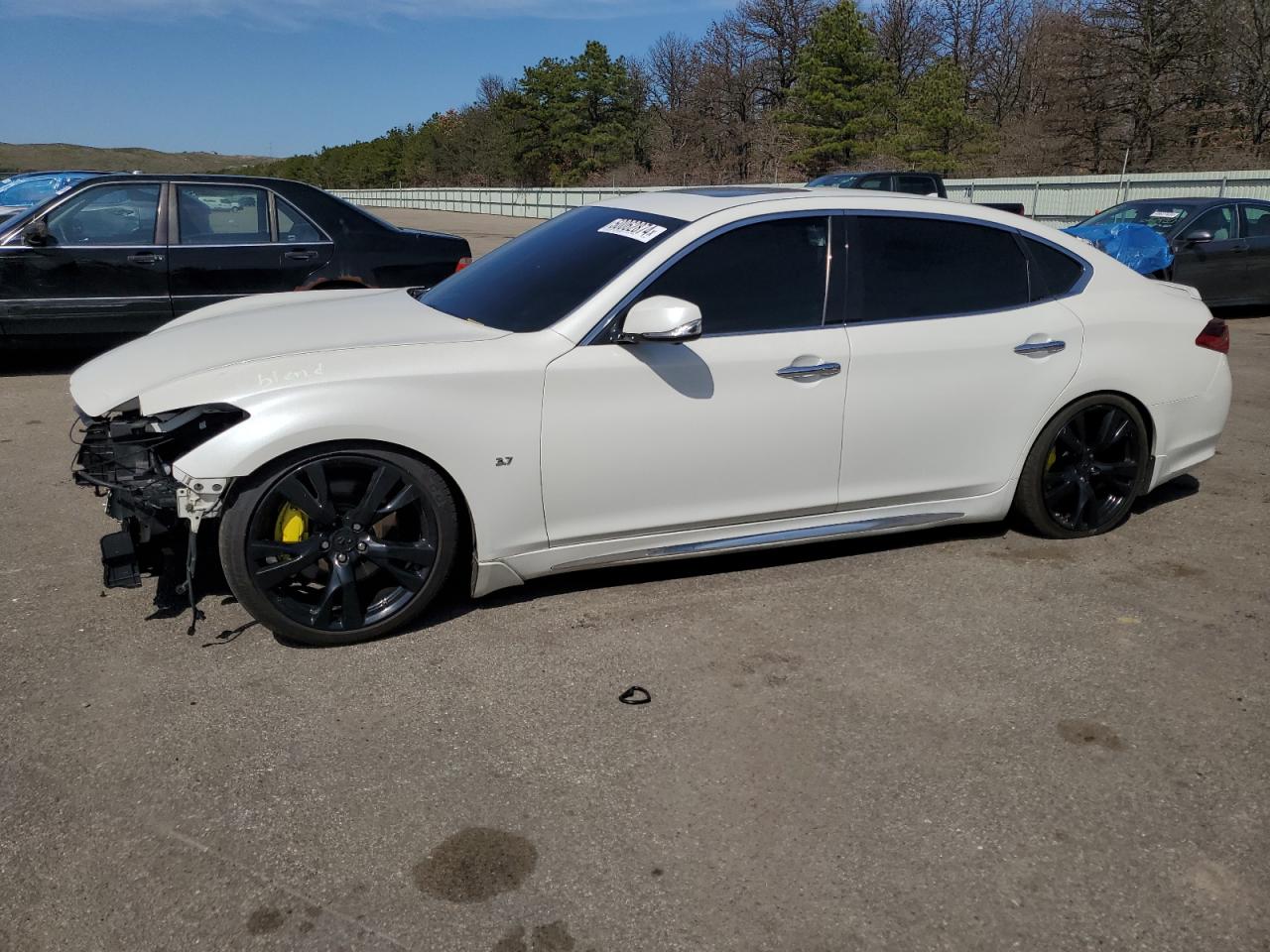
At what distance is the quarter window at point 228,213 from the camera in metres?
8.08

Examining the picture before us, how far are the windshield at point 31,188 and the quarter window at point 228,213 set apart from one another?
6.61 meters

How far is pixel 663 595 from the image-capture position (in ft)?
13.7

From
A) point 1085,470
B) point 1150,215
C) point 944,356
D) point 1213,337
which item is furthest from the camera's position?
point 1150,215

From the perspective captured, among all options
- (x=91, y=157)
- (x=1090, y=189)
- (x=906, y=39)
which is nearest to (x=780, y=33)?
(x=906, y=39)

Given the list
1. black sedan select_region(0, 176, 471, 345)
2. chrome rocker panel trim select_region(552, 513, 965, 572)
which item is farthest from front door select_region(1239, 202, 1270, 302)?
chrome rocker panel trim select_region(552, 513, 965, 572)

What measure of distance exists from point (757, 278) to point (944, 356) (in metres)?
0.88

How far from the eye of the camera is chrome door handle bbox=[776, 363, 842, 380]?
3.98 metres

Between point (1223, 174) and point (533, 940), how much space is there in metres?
24.6

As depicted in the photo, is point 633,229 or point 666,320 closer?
point 666,320

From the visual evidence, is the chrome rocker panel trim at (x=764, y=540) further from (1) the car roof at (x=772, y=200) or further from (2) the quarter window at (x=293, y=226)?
(2) the quarter window at (x=293, y=226)

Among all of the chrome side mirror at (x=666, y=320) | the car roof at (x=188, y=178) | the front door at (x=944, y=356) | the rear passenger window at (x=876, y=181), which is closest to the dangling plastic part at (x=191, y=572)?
the chrome side mirror at (x=666, y=320)

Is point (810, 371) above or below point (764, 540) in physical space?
above

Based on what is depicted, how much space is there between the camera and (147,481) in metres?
3.48

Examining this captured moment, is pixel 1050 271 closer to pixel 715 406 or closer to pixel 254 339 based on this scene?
pixel 715 406
